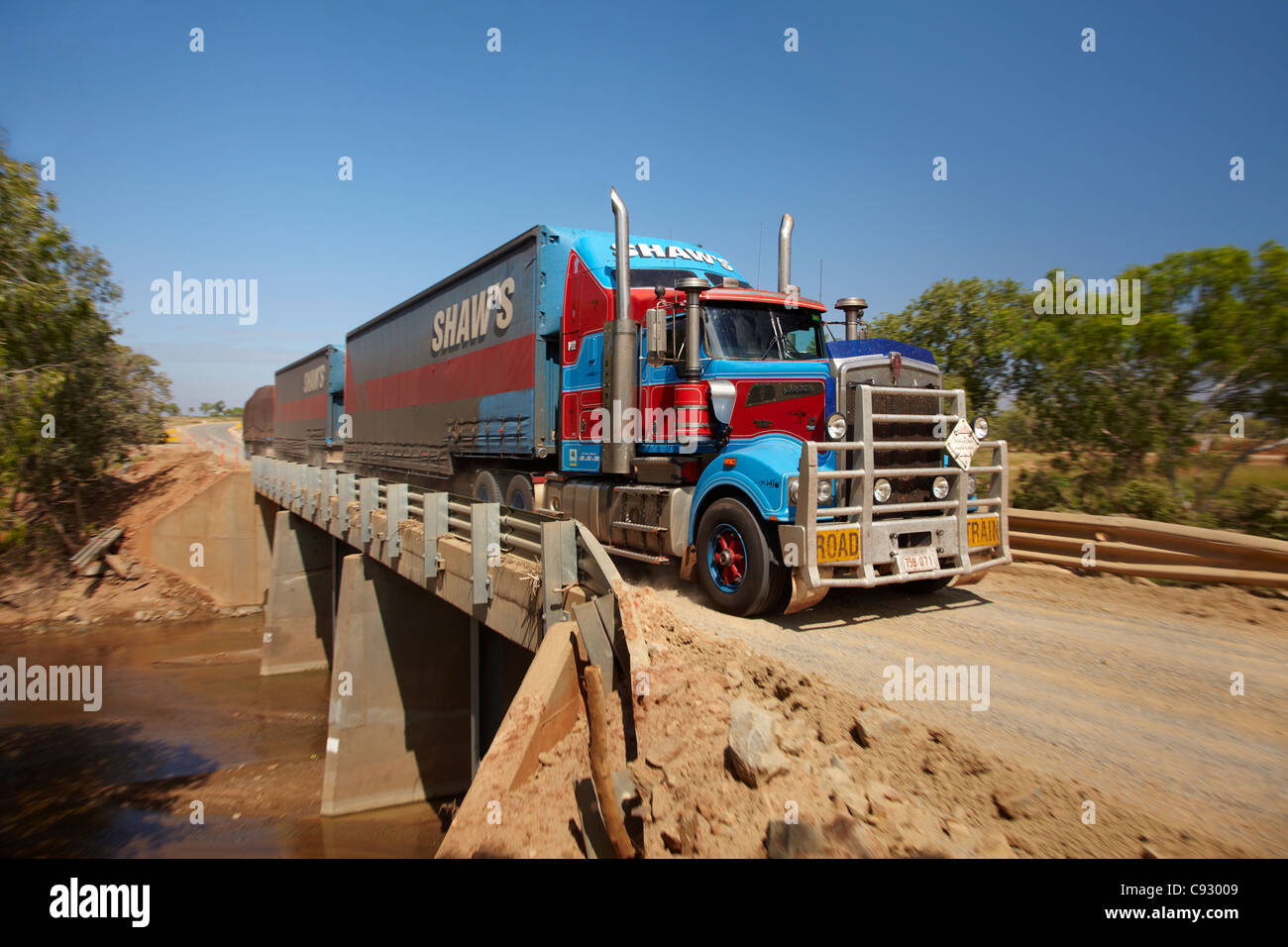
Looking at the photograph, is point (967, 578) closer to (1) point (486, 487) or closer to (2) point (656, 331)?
(2) point (656, 331)

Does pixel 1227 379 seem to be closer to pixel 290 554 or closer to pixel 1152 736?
pixel 1152 736

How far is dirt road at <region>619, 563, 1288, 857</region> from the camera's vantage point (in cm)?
396

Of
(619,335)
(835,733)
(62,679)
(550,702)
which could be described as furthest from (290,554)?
(835,733)

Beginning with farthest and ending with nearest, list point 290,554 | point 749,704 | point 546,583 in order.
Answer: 1. point 290,554
2. point 546,583
3. point 749,704

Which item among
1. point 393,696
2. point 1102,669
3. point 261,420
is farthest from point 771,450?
point 261,420

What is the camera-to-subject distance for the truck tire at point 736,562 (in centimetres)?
640

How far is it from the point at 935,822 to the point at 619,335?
234 inches

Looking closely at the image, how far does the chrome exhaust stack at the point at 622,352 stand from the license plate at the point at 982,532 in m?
3.54

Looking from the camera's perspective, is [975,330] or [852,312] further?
[975,330]

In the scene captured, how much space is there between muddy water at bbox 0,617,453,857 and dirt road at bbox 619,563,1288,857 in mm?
8053

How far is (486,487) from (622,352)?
16.3 ft

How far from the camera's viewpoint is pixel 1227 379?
952 cm

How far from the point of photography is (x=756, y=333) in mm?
7895

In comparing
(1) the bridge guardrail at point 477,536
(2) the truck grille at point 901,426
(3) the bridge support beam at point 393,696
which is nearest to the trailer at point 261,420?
(1) the bridge guardrail at point 477,536
